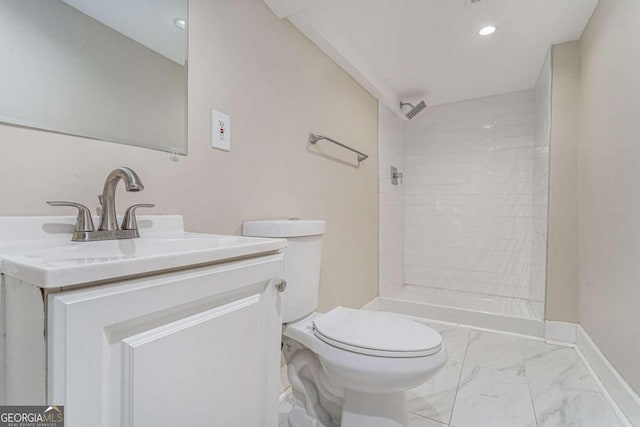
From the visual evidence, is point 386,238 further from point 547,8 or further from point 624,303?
point 547,8

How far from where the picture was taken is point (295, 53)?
1611mm

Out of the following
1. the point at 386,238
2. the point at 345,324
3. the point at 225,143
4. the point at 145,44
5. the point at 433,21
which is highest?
the point at 433,21

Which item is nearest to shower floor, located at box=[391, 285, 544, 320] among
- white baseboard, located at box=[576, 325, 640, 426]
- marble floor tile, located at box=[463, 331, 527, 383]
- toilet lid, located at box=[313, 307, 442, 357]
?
marble floor tile, located at box=[463, 331, 527, 383]

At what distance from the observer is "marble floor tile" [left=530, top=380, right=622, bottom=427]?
4.13 ft

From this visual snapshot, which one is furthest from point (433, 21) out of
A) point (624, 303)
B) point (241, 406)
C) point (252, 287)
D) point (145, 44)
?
point (241, 406)

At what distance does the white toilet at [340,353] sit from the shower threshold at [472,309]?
137cm

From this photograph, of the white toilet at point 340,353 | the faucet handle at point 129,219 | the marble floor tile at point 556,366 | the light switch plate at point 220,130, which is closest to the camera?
the faucet handle at point 129,219

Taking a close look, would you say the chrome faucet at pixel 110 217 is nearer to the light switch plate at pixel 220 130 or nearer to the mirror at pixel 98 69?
the mirror at pixel 98 69

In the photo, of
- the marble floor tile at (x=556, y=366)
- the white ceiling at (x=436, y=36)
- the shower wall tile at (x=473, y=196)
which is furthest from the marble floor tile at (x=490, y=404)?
the white ceiling at (x=436, y=36)

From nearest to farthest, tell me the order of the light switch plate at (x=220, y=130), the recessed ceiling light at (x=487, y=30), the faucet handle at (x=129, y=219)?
the faucet handle at (x=129, y=219) → the light switch plate at (x=220, y=130) → the recessed ceiling light at (x=487, y=30)

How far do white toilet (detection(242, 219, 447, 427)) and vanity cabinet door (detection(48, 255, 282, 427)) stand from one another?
34cm

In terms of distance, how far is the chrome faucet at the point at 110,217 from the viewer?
74 cm

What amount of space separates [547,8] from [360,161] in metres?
1.30

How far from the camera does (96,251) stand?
2.19 ft
